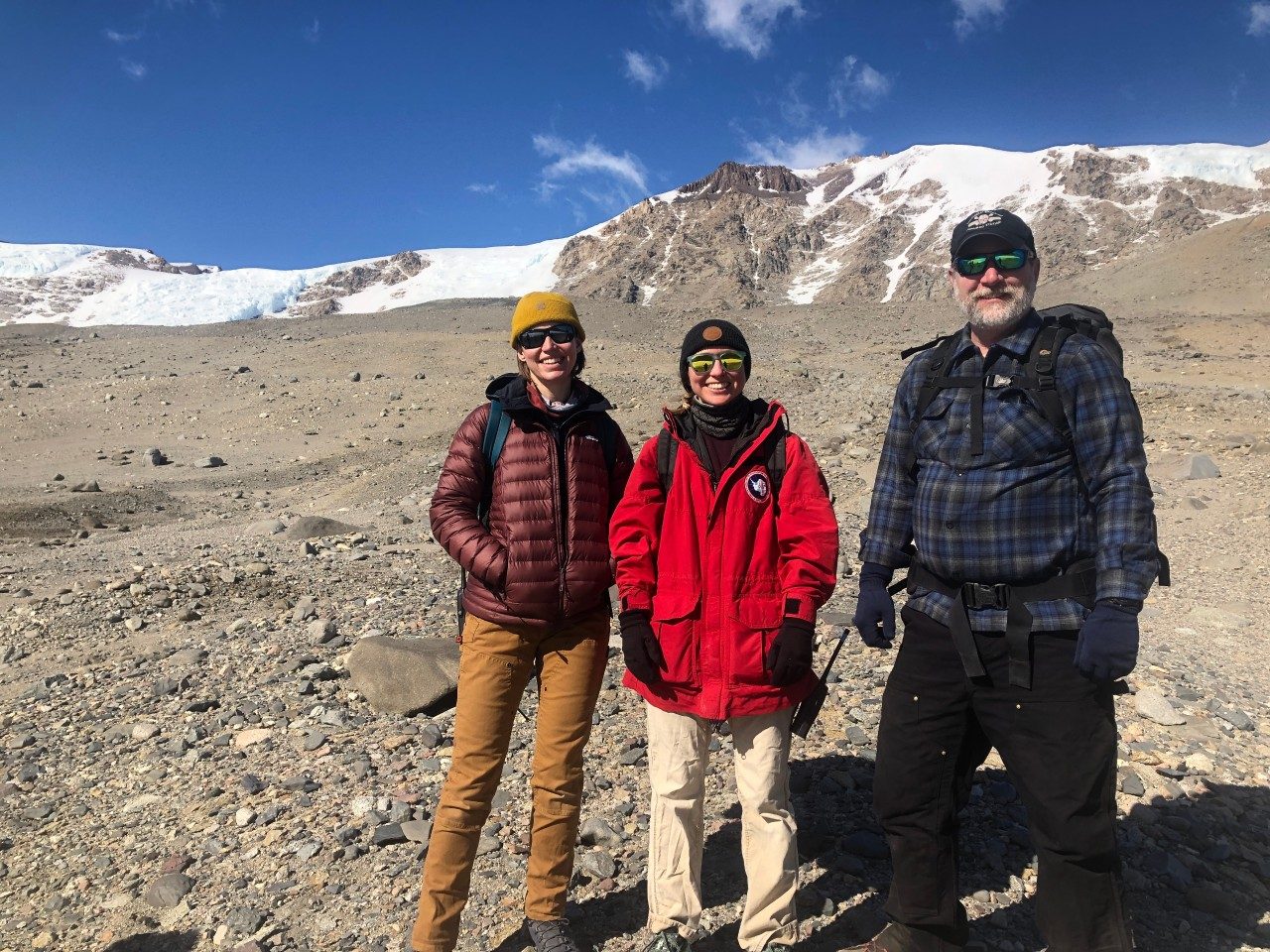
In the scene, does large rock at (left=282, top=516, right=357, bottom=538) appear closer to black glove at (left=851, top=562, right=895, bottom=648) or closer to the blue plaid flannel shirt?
black glove at (left=851, top=562, right=895, bottom=648)

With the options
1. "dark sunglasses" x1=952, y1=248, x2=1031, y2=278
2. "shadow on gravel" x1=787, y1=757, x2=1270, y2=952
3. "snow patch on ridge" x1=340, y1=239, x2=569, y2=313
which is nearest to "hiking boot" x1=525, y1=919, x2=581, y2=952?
"shadow on gravel" x1=787, y1=757, x2=1270, y2=952

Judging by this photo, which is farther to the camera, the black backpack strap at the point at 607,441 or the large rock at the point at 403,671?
the large rock at the point at 403,671

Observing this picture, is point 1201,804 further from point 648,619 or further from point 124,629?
point 124,629

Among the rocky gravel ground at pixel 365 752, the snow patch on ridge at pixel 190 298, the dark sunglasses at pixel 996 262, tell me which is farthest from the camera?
the snow patch on ridge at pixel 190 298

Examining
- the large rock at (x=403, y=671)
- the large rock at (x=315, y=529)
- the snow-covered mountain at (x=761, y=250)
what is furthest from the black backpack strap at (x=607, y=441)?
the snow-covered mountain at (x=761, y=250)

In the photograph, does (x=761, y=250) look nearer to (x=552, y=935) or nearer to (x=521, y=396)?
(x=521, y=396)

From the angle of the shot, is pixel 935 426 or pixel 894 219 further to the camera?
pixel 894 219

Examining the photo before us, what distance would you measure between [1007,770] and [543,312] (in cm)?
234

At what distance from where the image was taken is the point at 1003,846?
12.1 ft

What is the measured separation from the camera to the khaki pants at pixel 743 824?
9.16ft

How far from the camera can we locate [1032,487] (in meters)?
2.51

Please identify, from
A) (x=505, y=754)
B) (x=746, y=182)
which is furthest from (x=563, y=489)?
(x=746, y=182)

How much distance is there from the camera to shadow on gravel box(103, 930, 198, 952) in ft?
10.9

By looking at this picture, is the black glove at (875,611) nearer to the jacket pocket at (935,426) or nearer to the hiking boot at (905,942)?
the jacket pocket at (935,426)
